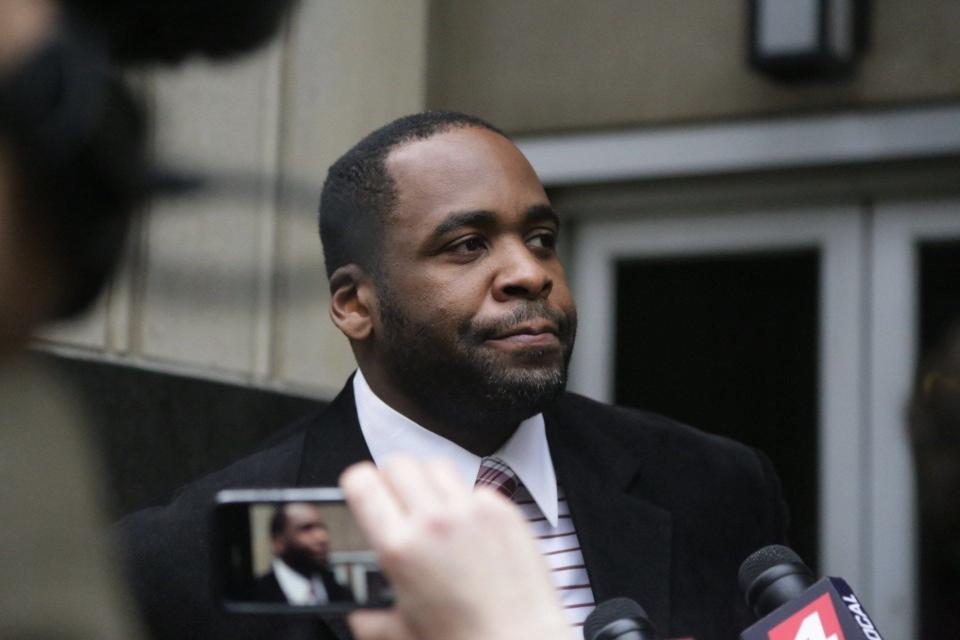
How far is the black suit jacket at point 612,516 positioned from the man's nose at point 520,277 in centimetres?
28

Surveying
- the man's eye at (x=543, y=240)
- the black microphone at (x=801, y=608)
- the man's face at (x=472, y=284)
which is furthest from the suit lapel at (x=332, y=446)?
the black microphone at (x=801, y=608)

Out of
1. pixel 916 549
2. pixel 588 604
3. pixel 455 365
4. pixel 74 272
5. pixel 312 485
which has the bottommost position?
pixel 916 549

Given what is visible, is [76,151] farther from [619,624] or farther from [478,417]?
[478,417]

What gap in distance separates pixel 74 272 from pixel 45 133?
0.06m

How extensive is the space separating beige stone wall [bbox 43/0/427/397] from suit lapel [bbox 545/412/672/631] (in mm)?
1339

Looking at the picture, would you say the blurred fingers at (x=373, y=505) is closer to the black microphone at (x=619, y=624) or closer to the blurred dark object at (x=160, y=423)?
the black microphone at (x=619, y=624)

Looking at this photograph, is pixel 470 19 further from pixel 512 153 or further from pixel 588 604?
pixel 588 604

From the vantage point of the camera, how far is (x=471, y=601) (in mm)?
839

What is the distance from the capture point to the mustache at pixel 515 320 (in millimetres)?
2400

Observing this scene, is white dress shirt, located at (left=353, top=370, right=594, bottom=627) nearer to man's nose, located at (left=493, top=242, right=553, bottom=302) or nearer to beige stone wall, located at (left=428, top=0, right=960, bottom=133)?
man's nose, located at (left=493, top=242, right=553, bottom=302)

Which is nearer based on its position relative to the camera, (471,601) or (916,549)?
(471,601)

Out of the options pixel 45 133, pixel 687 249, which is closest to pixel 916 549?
pixel 687 249

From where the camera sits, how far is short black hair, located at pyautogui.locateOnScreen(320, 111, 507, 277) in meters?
2.60

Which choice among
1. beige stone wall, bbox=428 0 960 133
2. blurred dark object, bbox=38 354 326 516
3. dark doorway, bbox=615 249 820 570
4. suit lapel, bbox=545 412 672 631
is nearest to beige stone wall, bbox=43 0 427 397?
blurred dark object, bbox=38 354 326 516
